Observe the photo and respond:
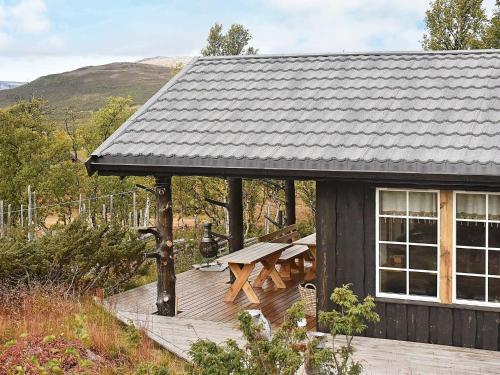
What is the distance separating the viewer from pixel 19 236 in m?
9.91

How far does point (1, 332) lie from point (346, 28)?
22270mm

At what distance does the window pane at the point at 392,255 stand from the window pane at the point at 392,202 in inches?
14.8

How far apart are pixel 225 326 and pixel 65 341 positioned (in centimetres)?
206

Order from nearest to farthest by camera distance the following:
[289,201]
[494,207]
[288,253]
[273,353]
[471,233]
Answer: [273,353] → [494,207] → [471,233] → [288,253] → [289,201]

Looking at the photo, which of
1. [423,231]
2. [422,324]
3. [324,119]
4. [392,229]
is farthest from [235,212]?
[422,324]

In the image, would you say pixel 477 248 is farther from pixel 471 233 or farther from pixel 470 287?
pixel 470 287

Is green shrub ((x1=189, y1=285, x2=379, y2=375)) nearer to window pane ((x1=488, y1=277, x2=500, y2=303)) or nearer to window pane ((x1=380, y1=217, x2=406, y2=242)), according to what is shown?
window pane ((x1=380, y1=217, x2=406, y2=242))

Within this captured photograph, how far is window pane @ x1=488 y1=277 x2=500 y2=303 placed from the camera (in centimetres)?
786

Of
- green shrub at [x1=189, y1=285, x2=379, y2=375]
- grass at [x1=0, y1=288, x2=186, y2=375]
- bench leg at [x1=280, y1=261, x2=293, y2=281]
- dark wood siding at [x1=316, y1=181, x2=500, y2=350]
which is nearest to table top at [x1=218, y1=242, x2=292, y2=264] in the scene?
bench leg at [x1=280, y1=261, x2=293, y2=281]

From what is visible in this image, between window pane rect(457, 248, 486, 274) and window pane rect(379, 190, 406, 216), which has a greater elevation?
window pane rect(379, 190, 406, 216)

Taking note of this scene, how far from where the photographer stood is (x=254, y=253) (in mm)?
10320

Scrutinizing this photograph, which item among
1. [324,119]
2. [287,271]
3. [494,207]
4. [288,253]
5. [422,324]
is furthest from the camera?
[287,271]

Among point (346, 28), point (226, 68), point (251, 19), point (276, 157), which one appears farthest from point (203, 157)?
point (251, 19)

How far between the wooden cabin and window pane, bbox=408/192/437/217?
0.04 ft
